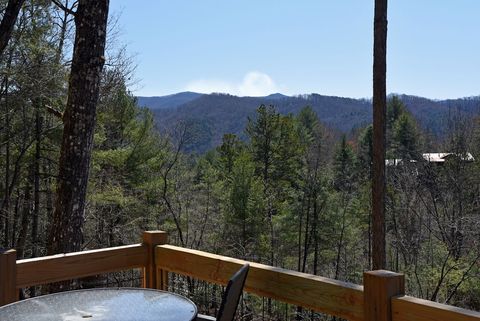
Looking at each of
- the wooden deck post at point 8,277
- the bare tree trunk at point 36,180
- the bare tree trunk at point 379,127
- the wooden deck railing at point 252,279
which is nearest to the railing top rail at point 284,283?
the wooden deck railing at point 252,279

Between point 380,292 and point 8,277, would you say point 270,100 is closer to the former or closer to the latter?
point 8,277

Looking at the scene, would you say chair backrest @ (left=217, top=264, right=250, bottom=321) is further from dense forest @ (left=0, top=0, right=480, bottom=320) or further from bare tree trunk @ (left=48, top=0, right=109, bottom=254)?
dense forest @ (left=0, top=0, right=480, bottom=320)

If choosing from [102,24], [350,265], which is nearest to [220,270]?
[102,24]

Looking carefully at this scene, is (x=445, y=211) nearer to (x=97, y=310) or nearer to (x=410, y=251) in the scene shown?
(x=410, y=251)

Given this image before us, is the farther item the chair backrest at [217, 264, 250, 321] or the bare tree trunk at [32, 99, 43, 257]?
the bare tree trunk at [32, 99, 43, 257]

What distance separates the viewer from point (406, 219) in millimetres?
17688

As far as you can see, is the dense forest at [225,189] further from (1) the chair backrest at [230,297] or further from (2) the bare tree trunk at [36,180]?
(1) the chair backrest at [230,297]

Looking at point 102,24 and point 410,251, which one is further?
point 410,251

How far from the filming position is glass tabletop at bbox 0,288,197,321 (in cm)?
165

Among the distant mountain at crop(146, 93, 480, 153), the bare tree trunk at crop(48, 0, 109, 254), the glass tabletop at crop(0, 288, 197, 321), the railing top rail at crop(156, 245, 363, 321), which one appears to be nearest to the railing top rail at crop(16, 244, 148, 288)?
the railing top rail at crop(156, 245, 363, 321)

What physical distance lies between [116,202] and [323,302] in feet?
38.4

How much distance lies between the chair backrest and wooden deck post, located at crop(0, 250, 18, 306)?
1056 mm

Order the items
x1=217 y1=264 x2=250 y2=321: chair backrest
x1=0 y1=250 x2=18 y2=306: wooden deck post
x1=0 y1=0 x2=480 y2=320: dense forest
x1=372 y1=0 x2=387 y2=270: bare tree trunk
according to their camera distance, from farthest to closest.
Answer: x1=0 y1=0 x2=480 y2=320: dense forest, x1=372 y1=0 x2=387 y2=270: bare tree trunk, x1=0 y1=250 x2=18 y2=306: wooden deck post, x1=217 y1=264 x2=250 y2=321: chair backrest

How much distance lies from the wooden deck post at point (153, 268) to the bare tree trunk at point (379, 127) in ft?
Result: 15.5
